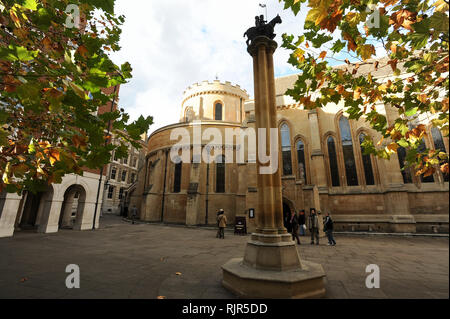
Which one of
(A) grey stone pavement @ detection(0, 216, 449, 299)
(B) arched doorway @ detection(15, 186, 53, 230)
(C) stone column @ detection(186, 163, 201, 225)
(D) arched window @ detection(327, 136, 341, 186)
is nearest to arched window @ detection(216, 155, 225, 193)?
(C) stone column @ detection(186, 163, 201, 225)

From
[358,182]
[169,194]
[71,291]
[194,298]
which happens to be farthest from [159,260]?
[169,194]

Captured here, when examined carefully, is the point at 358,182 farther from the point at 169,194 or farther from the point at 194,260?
the point at 169,194

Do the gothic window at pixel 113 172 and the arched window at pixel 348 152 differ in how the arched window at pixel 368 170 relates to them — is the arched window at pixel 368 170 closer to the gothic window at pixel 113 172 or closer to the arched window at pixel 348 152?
the arched window at pixel 348 152

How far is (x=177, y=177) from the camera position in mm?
24734

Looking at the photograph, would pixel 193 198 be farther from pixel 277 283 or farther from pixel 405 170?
pixel 277 283

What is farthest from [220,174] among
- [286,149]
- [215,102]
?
[215,102]

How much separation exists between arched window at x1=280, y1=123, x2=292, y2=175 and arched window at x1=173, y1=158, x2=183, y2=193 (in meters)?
11.6

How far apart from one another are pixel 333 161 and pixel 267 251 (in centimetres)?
1639

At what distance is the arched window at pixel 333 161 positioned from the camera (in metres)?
17.6

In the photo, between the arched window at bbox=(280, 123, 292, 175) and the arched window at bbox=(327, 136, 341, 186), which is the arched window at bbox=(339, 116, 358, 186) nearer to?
the arched window at bbox=(327, 136, 341, 186)

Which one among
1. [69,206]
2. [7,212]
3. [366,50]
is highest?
[366,50]

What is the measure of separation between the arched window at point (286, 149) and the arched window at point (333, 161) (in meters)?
3.29
